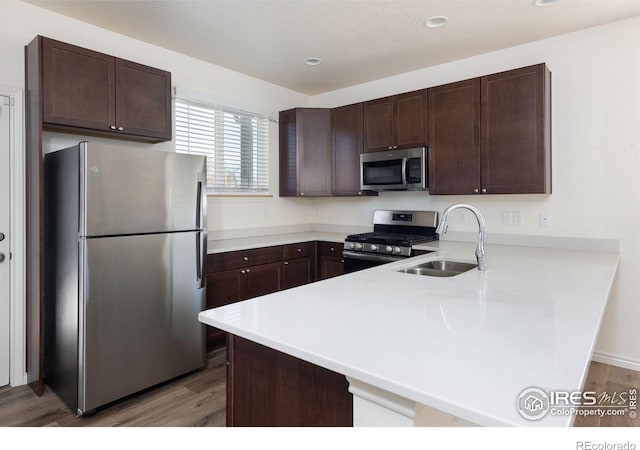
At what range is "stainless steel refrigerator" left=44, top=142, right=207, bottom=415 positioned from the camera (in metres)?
2.23

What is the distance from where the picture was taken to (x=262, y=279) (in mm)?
3510

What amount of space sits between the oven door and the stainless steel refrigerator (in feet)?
4.51

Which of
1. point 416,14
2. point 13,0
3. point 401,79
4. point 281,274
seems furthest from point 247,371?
point 401,79

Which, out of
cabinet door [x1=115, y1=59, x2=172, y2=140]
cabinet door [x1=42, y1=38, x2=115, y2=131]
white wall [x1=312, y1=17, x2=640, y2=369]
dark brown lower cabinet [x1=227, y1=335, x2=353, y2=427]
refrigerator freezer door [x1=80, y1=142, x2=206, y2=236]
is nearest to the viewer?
dark brown lower cabinet [x1=227, y1=335, x2=353, y2=427]

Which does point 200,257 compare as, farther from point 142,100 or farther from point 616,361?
point 616,361

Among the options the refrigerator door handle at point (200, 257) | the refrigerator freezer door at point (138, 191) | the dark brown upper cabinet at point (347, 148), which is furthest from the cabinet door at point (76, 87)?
the dark brown upper cabinet at point (347, 148)

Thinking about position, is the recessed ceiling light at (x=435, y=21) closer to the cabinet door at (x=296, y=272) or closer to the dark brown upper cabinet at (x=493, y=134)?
the dark brown upper cabinet at (x=493, y=134)

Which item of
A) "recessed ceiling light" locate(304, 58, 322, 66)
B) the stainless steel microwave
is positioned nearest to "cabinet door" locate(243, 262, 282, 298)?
the stainless steel microwave

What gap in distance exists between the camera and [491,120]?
3.09 meters

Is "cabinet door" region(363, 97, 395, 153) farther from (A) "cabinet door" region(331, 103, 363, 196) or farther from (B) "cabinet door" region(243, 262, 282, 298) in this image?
(B) "cabinet door" region(243, 262, 282, 298)

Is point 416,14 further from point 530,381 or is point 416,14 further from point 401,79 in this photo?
point 530,381

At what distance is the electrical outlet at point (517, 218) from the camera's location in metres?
3.29
